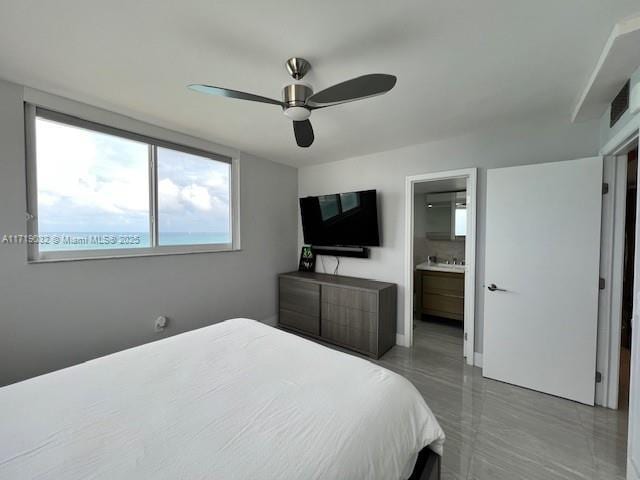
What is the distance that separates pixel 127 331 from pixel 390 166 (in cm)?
328

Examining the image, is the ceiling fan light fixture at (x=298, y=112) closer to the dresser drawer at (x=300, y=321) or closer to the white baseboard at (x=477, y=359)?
the dresser drawer at (x=300, y=321)

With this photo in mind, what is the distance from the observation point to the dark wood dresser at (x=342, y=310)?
9.39 feet

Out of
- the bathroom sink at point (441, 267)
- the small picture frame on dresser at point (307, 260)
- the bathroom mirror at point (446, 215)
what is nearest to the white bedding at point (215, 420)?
the small picture frame on dresser at point (307, 260)

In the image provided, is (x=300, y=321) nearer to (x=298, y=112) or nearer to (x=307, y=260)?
(x=307, y=260)

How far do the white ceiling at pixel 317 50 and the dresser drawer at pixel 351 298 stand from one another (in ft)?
6.03

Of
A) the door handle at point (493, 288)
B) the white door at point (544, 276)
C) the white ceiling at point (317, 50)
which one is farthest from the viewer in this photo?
the door handle at point (493, 288)

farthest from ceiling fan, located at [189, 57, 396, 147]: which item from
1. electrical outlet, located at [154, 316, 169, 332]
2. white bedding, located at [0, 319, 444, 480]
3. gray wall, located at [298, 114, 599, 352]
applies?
electrical outlet, located at [154, 316, 169, 332]

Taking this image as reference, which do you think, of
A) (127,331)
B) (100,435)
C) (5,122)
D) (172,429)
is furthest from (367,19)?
(127,331)

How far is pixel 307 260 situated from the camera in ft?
12.9

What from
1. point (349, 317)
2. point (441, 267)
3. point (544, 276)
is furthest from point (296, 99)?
point (441, 267)

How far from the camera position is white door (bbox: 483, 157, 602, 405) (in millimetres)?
2066

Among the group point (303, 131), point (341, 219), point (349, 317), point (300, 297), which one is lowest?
point (349, 317)

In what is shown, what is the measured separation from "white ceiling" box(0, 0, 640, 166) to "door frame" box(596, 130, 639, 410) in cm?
62

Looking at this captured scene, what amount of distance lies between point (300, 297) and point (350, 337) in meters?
0.85
